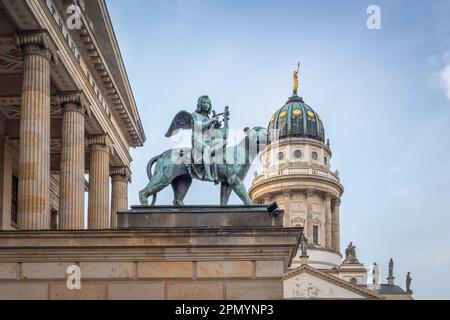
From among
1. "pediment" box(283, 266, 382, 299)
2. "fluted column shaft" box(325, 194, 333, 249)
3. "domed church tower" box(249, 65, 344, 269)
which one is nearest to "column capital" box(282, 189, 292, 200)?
"domed church tower" box(249, 65, 344, 269)

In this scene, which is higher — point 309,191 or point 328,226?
point 309,191

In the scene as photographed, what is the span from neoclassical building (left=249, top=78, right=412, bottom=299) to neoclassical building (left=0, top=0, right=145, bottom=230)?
70796 millimetres

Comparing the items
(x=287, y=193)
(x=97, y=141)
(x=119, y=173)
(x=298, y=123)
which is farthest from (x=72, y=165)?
(x=298, y=123)

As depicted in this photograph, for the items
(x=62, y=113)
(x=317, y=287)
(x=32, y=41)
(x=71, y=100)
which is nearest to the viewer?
(x=32, y=41)

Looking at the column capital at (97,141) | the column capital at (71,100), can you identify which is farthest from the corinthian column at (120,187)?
the column capital at (71,100)

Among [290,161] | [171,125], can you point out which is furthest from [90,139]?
[290,161]

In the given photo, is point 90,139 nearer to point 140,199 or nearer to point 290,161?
point 140,199

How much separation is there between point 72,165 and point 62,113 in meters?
3.56

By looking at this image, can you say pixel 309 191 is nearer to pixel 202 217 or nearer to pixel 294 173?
pixel 294 173

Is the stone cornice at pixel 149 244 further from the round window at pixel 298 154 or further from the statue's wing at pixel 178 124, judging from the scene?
the round window at pixel 298 154

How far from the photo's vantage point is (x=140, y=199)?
24281 millimetres

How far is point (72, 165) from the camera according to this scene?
133 feet
